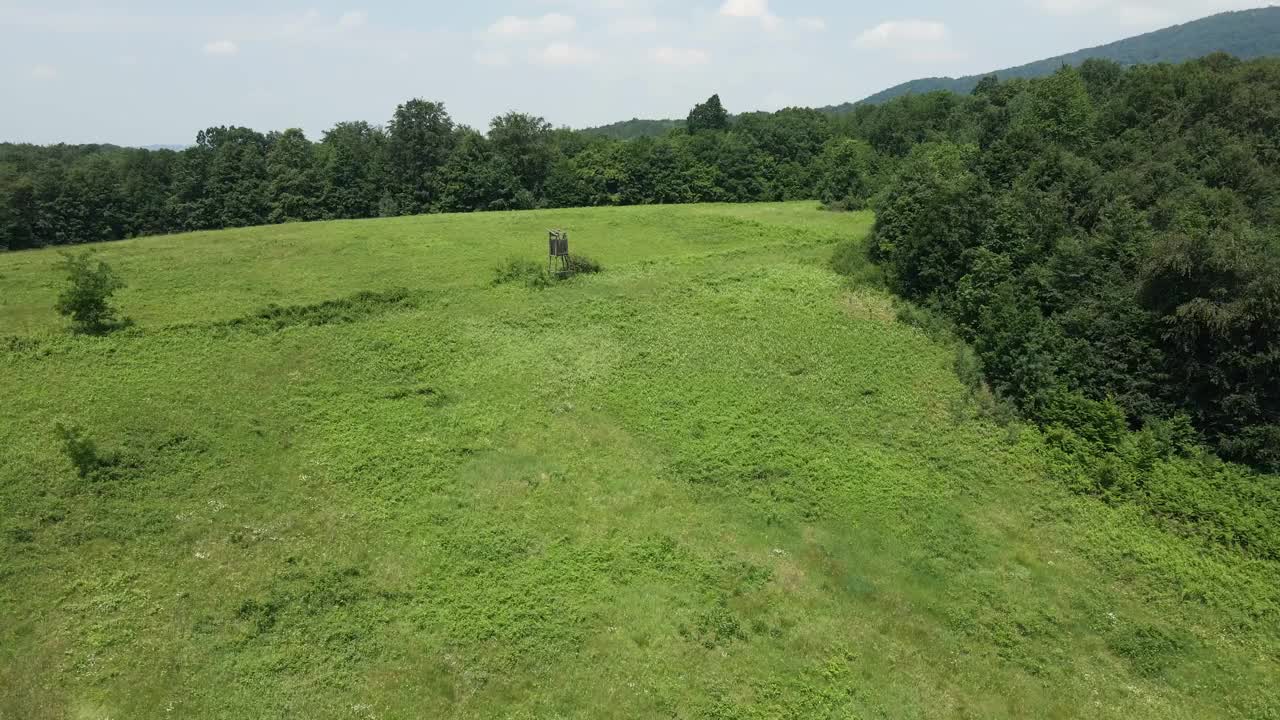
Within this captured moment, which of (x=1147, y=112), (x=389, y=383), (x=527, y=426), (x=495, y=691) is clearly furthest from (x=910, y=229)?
(x=495, y=691)

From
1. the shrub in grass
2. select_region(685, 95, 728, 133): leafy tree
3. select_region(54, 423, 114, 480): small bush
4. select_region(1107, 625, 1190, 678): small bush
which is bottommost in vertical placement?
select_region(1107, 625, 1190, 678): small bush

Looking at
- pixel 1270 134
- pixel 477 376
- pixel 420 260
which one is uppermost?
pixel 1270 134

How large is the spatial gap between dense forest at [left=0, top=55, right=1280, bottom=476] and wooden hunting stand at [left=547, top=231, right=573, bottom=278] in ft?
54.9

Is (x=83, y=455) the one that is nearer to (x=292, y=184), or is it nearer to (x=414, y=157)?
(x=292, y=184)

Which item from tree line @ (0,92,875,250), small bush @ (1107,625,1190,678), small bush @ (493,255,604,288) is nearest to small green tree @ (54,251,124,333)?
small bush @ (493,255,604,288)

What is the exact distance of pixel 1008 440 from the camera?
23.2m

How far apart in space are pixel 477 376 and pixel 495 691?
14281mm

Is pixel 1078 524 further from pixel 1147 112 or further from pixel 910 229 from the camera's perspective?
pixel 1147 112

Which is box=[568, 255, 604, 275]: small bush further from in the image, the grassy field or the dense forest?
the dense forest

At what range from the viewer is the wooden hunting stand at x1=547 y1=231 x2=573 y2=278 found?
37.0 metres

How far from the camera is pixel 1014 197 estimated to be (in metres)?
31.5

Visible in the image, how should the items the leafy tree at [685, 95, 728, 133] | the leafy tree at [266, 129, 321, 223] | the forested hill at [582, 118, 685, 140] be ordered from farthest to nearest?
the forested hill at [582, 118, 685, 140] → the leafy tree at [685, 95, 728, 133] → the leafy tree at [266, 129, 321, 223]

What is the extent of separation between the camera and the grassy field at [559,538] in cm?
1442

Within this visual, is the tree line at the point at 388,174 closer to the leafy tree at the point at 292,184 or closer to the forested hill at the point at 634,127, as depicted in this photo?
the leafy tree at the point at 292,184
